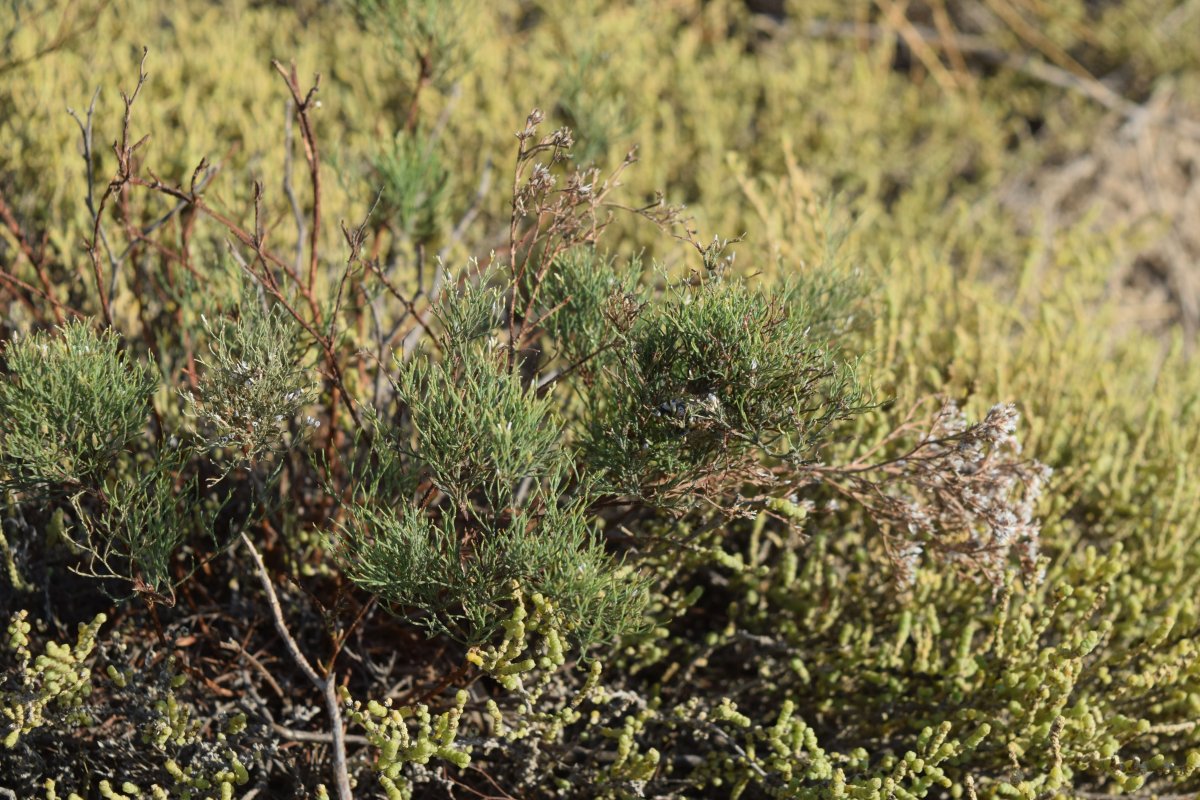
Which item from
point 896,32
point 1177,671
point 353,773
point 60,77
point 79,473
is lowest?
point 353,773

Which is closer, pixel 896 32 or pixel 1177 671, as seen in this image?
pixel 1177 671

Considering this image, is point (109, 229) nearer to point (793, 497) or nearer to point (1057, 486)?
point (793, 497)

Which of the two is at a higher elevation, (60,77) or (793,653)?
(60,77)

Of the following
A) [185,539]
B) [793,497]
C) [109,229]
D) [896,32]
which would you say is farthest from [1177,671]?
[896,32]

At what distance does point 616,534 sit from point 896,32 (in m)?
3.23

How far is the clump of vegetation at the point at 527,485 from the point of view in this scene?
1.42 m

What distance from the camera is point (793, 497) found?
160cm

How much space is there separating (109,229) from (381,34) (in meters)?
0.75

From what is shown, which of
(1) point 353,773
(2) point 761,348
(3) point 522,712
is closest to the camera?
(2) point 761,348

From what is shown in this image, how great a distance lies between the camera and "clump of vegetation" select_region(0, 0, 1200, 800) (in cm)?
142

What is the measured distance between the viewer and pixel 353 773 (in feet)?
5.48

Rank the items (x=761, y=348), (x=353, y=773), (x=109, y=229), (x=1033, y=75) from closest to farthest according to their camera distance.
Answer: (x=761, y=348) < (x=353, y=773) < (x=109, y=229) < (x=1033, y=75)

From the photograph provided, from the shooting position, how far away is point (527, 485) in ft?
→ 5.39

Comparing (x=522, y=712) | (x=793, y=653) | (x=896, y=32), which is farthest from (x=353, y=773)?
(x=896, y=32)
